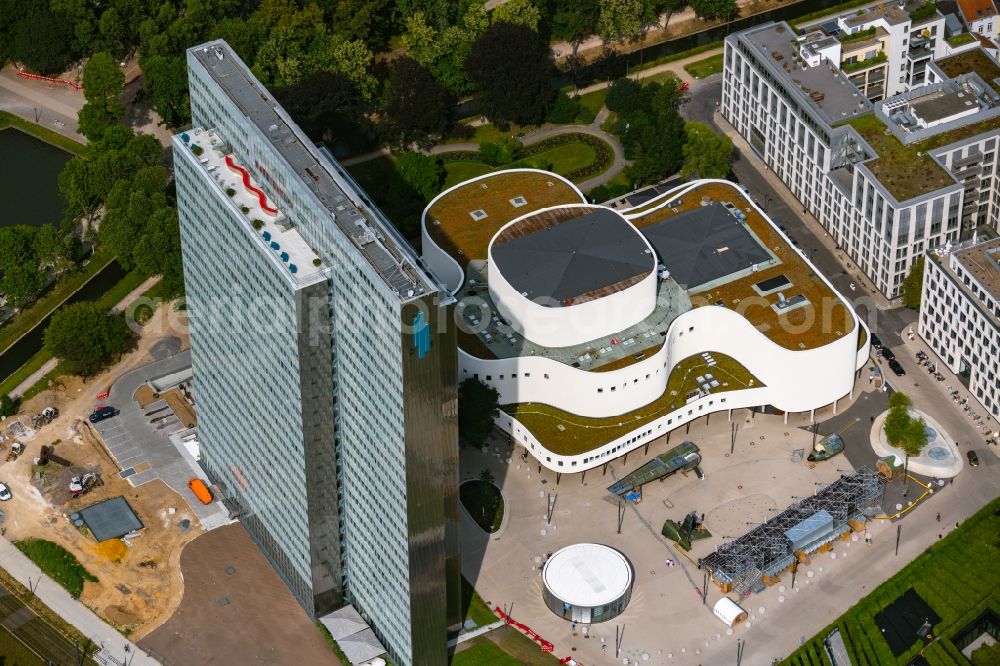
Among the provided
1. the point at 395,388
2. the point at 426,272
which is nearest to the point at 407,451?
the point at 395,388

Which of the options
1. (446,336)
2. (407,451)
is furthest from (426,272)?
(407,451)

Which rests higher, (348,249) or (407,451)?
(348,249)

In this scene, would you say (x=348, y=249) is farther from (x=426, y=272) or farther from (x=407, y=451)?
(x=407, y=451)

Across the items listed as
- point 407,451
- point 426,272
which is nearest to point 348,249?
point 426,272
